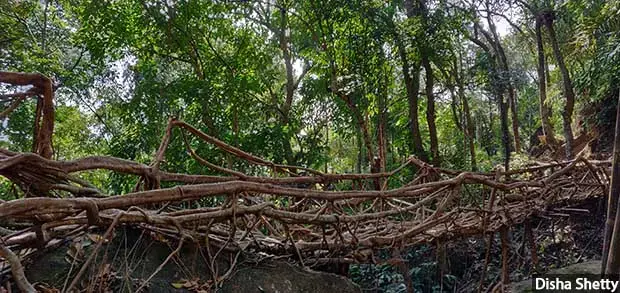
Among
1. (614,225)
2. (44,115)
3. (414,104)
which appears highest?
(414,104)

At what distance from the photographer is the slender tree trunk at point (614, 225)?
156 centimetres

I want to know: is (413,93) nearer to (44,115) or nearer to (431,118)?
(431,118)

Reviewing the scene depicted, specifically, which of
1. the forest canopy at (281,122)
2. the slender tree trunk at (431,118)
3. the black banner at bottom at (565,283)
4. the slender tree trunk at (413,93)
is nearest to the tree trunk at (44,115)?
the forest canopy at (281,122)

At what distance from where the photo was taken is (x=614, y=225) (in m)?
1.64

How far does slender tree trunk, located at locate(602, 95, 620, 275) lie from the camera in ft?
5.12

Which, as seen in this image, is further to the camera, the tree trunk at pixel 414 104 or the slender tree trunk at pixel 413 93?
the tree trunk at pixel 414 104

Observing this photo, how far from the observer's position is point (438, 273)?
4336mm

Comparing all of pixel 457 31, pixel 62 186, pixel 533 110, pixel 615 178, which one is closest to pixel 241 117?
pixel 457 31

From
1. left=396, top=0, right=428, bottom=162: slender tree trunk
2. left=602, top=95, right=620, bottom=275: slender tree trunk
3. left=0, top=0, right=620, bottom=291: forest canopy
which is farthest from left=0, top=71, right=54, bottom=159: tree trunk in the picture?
left=396, top=0, right=428, bottom=162: slender tree trunk

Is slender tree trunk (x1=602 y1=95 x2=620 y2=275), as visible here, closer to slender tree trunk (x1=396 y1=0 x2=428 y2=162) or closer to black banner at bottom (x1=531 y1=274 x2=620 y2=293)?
black banner at bottom (x1=531 y1=274 x2=620 y2=293)

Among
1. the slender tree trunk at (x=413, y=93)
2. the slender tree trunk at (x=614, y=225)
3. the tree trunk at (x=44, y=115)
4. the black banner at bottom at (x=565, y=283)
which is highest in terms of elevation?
the slender tree trunk at (x=413, y=93)

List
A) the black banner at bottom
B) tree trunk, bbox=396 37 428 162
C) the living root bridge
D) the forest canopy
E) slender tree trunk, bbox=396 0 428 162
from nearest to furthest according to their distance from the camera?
the living root bridge → the forest canopy → the black banner at bottom → slender tree trunk, bbox=396 0 428 162 → tree trunk, bbox=396 37 428 162

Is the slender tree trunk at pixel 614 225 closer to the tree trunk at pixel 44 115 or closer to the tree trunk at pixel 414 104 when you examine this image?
the tree trunk at pixel 44 115

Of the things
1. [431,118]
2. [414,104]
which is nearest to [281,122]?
[414,104]
